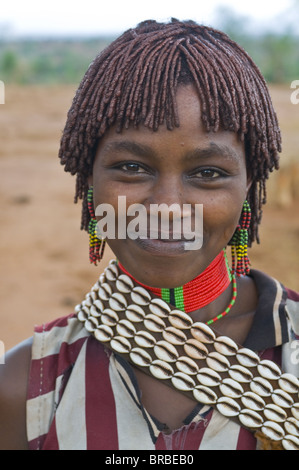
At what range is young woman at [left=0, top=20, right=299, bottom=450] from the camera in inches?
56.6

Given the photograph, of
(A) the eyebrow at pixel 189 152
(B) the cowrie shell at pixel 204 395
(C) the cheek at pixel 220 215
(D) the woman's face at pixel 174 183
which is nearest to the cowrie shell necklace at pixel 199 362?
(B) the cowrie shell at pixel 204 395

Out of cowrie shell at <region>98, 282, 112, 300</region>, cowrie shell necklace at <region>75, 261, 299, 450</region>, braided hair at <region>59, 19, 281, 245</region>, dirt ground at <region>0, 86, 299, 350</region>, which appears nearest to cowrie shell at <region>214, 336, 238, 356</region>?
cowrie shell necklace at <region>75, 261, 299, 450</region>

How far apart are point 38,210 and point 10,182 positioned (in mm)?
1428

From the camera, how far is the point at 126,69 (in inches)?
58.1

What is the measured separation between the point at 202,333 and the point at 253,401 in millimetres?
240

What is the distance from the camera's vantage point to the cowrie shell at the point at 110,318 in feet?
5.52

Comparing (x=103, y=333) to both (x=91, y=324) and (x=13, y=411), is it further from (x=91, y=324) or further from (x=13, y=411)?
(x=13, y=411)

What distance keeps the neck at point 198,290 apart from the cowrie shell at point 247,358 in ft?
0.60

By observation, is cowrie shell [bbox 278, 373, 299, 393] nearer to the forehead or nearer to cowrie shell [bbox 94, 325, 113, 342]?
cowrie shell [bbox 94, 325, 113, 342]

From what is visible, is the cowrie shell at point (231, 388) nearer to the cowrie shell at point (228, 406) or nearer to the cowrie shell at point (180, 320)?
the cowrie shell at point (228, 406)

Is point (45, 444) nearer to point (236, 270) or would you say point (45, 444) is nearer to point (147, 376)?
point (147, 376)

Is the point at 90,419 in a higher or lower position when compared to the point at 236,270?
lower

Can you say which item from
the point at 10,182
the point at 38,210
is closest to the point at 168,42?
the point at 38,210

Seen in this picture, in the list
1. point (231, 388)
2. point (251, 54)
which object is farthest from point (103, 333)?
point (251, 54)
